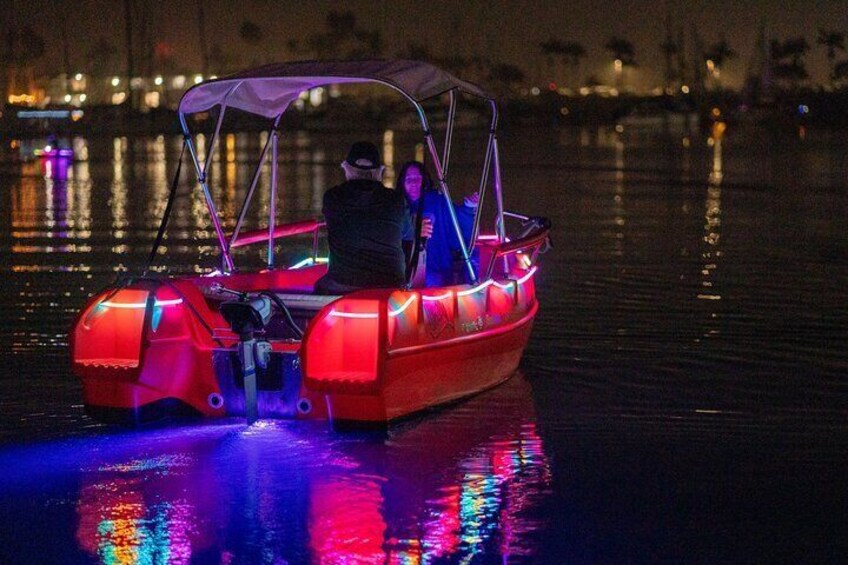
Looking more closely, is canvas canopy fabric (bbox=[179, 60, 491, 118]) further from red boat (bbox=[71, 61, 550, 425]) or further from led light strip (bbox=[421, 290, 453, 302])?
led light strip (bbox=[421, 290, 453, 302])

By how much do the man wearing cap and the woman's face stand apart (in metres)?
0.78

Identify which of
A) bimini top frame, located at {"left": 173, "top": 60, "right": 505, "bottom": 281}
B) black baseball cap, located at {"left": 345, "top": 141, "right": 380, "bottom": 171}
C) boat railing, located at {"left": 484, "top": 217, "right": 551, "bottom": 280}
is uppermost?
bimini top frame, located at {"left": 173, "top": 60, "right": 505, "bottom": 281}

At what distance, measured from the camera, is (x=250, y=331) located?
9234mm

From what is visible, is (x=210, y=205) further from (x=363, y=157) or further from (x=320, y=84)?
(x=363, y=157)

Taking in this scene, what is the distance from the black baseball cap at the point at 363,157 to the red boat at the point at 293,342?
39cm

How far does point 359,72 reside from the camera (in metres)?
9.82

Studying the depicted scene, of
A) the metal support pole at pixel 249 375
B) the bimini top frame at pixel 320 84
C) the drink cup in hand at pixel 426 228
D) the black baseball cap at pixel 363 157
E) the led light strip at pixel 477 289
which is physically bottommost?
the metal support pole at pixel 249 375

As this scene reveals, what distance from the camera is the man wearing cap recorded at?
9961mm

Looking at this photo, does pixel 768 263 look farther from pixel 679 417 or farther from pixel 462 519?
pixel 462 519

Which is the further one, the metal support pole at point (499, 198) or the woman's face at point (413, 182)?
the metal support pole at point (499, 198)

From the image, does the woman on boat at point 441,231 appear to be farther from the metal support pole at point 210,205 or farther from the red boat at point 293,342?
the metal support pole at point 210,205

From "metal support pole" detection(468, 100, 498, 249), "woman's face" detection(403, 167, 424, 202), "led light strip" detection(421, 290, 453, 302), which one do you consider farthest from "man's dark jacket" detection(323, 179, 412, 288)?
"woman's face" detection(403, 167, 424, 202)

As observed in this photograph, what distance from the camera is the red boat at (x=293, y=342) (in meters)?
8.97

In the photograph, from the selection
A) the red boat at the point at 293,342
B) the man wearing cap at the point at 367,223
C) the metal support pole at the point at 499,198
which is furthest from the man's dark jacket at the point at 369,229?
the metal support pole at the point at 499,198
